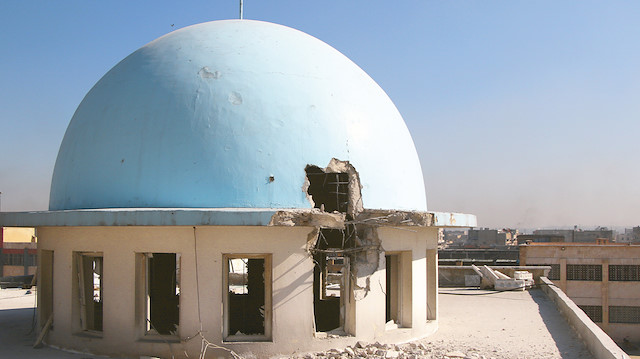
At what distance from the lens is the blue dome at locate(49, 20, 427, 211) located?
10.3m

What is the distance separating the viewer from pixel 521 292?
65.6ft

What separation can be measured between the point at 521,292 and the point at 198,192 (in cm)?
1383

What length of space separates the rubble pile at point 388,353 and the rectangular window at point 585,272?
31578mm

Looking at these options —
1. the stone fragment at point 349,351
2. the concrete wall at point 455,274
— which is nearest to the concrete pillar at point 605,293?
the concrete wall at point 455,274

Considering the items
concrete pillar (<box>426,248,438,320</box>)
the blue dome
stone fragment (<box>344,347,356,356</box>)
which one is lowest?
stone fragment (<box>344,347,356,356</box>)

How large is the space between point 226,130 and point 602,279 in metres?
35.3

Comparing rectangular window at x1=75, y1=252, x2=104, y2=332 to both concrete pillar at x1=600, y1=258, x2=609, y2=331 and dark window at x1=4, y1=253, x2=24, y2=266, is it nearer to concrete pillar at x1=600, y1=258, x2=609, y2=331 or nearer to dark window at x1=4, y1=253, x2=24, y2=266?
dark window at x1=4, y1=253, x2=24, y2=266

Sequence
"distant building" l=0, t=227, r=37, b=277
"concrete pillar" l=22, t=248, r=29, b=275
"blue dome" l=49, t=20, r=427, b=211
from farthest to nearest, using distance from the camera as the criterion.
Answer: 1. "distant building" l=0, t=227, r=37, b=277
2. "concrete pillar" l=22, t=248, r=29, b=275
3. "blue dome" l=49, t=20, r=427, b=211

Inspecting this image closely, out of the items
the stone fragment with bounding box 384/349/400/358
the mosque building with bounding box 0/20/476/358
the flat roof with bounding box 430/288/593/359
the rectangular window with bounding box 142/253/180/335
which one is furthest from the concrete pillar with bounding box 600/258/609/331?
A: the stone fragment with bounding box 384/349/400/358

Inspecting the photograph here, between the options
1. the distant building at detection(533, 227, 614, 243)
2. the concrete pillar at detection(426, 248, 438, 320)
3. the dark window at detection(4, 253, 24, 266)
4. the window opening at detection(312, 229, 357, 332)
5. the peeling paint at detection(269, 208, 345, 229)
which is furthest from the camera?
the distant building at detection(533, 227, 614, 243)

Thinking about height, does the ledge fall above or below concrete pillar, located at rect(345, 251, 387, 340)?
above

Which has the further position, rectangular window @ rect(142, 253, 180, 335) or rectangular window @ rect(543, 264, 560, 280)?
rectangular window @ rect(543, 264, 560, 280)

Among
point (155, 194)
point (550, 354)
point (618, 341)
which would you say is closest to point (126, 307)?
point (155, 194)

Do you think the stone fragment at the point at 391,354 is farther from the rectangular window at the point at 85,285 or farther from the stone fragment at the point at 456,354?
the rectangular window at the point at 85,285
